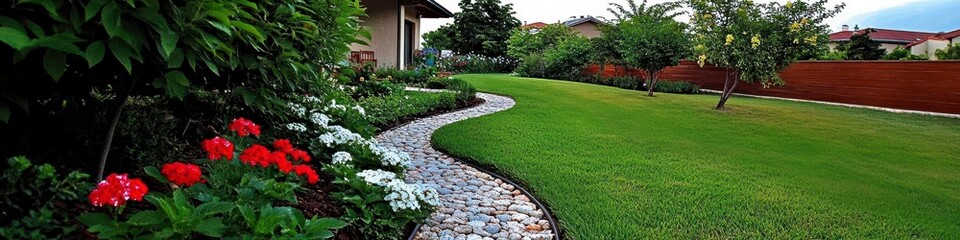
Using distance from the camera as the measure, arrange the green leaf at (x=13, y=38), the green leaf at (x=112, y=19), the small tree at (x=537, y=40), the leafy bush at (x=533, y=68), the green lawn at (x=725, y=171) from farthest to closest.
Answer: the small tree at (x=537, y=40) → the leafy bush at (x=533, y=68) → the green lawn at (x=725, y=171) → the green leaf at (x=112, y=19) → the green leaf at (x=13, y=38)

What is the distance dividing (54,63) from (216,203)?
70 cm

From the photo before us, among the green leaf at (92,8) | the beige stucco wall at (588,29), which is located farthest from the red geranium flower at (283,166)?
the beige stucco wall at (588,29)

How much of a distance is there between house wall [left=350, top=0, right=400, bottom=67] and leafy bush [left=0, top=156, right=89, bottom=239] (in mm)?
12065

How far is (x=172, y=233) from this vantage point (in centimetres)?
188

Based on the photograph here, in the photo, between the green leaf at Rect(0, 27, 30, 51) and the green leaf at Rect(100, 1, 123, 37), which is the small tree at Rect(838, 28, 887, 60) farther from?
the green leaf at Rect(0, 27, 30, 51)

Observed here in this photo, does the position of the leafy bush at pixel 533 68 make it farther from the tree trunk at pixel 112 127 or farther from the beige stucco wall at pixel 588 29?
the tree trunk at pixel 112 127

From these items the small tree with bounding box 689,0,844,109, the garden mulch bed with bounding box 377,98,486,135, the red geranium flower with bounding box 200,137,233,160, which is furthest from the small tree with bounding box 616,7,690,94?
the red geranium flower with bounding box 200,137,233,160

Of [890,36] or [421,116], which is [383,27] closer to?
[421,116]

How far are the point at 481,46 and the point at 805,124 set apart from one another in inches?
1036

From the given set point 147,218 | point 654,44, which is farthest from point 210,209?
point 654,44

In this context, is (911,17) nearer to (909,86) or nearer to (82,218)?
(909,86)

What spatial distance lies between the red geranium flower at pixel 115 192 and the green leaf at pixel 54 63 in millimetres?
472

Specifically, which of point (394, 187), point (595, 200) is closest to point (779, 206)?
point (595, 200)

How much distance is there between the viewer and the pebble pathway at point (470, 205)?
3.29 meters
